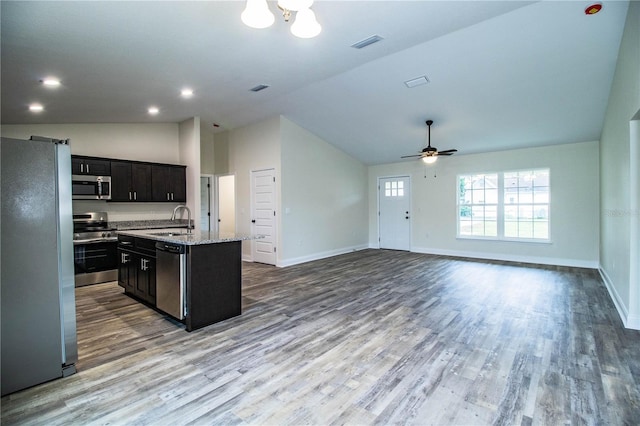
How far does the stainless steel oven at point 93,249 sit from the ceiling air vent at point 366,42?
16.0 ft

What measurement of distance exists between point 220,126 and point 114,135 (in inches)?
83.6

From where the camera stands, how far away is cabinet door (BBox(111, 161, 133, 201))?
5.57m

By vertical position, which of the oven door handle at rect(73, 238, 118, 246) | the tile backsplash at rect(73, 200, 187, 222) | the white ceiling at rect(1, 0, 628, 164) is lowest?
the oven door handle at rect(73, 238, 118, 246)

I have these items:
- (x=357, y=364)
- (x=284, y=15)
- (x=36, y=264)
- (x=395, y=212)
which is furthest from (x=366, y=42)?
(x=395, y=212)

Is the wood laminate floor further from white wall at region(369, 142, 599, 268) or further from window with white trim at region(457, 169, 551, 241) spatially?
window with white trim at region(457, 169, 551, 241)

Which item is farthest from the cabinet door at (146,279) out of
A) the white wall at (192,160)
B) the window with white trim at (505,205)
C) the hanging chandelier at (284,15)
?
the window with white trim at (505,205)

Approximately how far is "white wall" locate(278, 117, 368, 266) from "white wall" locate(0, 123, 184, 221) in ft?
→ 8.14

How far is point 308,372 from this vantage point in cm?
233

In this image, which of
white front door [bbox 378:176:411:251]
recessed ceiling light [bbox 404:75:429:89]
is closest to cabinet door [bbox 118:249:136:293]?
recessed ceiling light [bbox 404:75:429:89]

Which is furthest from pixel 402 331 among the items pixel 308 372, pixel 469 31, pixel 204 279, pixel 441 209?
pixel 441 209

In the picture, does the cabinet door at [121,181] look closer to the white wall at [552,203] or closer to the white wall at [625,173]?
the white wall at [552,203]

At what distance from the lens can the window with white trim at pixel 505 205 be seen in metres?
6.54

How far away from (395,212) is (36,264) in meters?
7.67

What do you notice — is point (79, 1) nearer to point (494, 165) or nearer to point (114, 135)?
point (114, 135)
